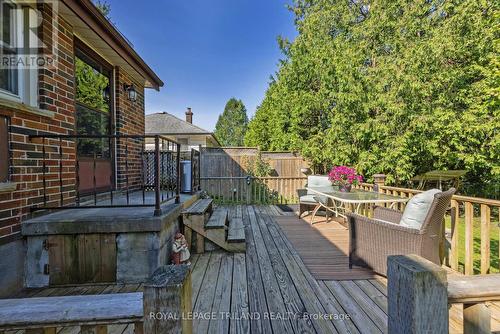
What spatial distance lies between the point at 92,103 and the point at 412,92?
7063 millimetres

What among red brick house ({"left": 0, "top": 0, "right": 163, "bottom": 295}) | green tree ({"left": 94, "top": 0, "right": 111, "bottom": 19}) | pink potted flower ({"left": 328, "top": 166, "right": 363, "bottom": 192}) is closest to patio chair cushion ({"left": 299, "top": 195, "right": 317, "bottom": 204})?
pink potted flower ({"left": 328, "top": 166, "right": 363, "bottom": 192})

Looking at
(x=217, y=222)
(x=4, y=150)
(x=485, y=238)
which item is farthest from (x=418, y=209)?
(x=4, y=150)

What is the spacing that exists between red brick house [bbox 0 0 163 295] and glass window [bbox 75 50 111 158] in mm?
14

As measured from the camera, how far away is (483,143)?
6.39m

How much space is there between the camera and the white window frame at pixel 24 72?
239 cm

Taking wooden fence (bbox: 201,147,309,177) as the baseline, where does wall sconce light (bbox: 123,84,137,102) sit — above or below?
above

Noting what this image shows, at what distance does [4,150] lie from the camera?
7.10ft

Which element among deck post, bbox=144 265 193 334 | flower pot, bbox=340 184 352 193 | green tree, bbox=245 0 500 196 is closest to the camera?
deck post, bbox=144 265 193 334

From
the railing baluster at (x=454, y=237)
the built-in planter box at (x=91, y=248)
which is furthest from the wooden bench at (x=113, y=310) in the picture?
the railing baluster at (x=454, y=237)

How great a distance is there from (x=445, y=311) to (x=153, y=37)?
9.89 m

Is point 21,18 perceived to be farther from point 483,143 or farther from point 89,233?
point 483,143

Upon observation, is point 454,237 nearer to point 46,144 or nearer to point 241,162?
point 46,144

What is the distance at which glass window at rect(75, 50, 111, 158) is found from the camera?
345 centimetres

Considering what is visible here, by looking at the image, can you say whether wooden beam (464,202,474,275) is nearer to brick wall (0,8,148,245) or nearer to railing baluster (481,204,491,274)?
railing baluster (481,204,491,274)
